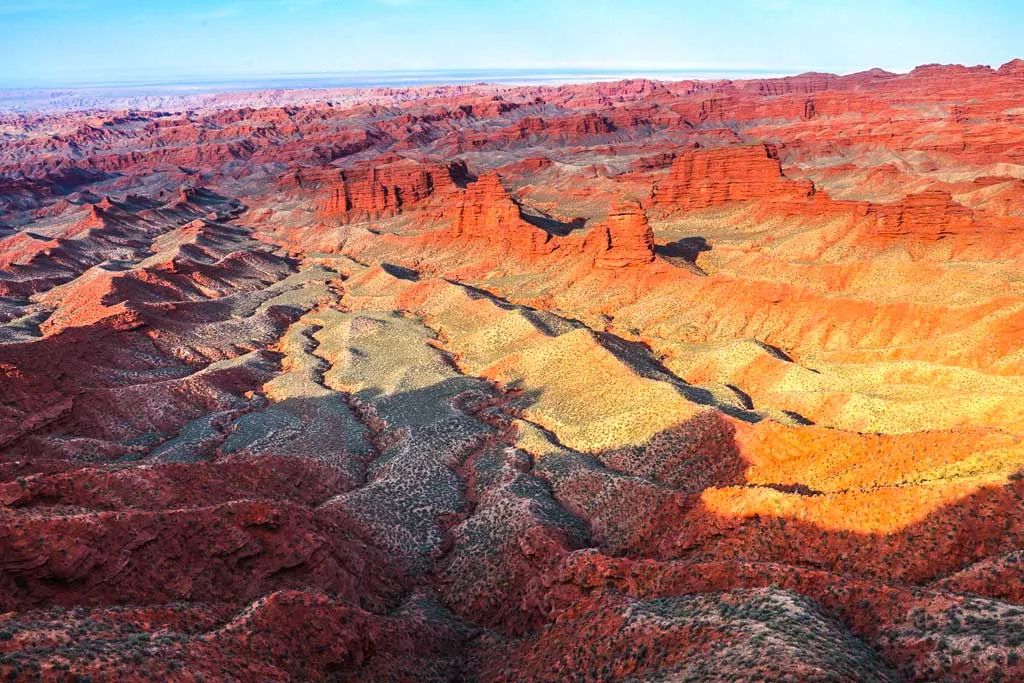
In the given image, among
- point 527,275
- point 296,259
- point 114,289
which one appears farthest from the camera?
point 296,259

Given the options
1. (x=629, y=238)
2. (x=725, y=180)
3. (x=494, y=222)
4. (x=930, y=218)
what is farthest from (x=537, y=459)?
(x=725, y=180)

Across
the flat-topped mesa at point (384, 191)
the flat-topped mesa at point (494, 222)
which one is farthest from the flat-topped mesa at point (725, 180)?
the flat-topped mesa at point (384, 191)

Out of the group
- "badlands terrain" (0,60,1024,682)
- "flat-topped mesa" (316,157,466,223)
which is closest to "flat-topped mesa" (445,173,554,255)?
"badlands terrain" (0,60,1024,682)

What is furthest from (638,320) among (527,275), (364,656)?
(364,656)

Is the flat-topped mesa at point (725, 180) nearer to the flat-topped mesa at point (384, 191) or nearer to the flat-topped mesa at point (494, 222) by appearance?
the flat-topped mesa at point (494, 222)

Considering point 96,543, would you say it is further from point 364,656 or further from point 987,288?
point 987,288

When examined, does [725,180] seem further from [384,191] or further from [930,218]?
[384,191]

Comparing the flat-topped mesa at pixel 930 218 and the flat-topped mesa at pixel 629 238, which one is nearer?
the flat-topped mesa at pixel 930 218
